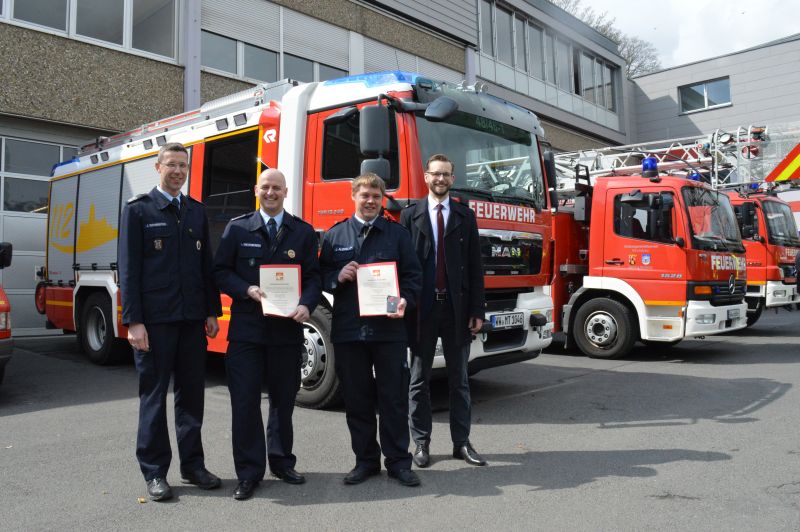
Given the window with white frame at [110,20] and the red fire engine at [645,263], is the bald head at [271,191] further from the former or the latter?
the window with white frame at [110,20]

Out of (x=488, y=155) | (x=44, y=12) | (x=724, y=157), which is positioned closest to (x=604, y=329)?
(x=488, y=155)

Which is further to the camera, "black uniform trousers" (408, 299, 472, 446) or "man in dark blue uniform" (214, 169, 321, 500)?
"black uniform trousers" (408, 299, 472, 446)

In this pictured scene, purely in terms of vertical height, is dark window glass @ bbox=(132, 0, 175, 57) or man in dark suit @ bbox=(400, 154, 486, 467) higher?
dark window glass @ bbox=(132, 0, 175, 57)

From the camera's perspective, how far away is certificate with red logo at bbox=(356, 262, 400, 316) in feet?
12.7

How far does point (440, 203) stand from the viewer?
4.43 meters

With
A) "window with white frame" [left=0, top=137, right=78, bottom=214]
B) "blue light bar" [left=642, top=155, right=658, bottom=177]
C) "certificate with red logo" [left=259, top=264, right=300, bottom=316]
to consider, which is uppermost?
"window with white frame" [left=0, top=137, right=78, bottom=214]

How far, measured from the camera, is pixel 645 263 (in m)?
8.85

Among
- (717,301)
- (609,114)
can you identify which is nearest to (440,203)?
(717,301)

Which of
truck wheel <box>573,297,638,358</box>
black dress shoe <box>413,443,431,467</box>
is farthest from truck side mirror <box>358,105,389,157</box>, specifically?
truck wheel <box>573,297,638,358</box>

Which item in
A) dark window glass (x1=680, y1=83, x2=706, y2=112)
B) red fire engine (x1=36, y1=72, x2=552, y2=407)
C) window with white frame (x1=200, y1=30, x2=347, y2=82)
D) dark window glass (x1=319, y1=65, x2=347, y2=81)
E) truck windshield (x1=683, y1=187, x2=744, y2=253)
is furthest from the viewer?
dark window glass (x1=680, y1=83, x2=706, y2=112)

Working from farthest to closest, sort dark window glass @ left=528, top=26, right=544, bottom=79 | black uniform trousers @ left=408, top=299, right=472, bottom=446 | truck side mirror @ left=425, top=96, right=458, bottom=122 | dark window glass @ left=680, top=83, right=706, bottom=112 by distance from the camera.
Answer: dark window glass @ left=680, top=83, right=706, bottom=112 < dark window glass @ left=528, top=26, right=544, bottom=79 < truck side mirror @ left=425, top=96, right=458, bottom=122 < black uniform trousers @ left=408, top=299, right=472, bottom=446

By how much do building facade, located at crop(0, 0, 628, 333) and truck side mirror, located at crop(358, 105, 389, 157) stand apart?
354 inches

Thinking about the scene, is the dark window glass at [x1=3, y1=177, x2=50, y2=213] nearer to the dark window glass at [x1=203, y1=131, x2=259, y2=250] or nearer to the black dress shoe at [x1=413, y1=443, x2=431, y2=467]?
the dark window glass at [x1=203, y1=131, x2=259, y2=250]

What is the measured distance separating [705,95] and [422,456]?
94.7 ft
